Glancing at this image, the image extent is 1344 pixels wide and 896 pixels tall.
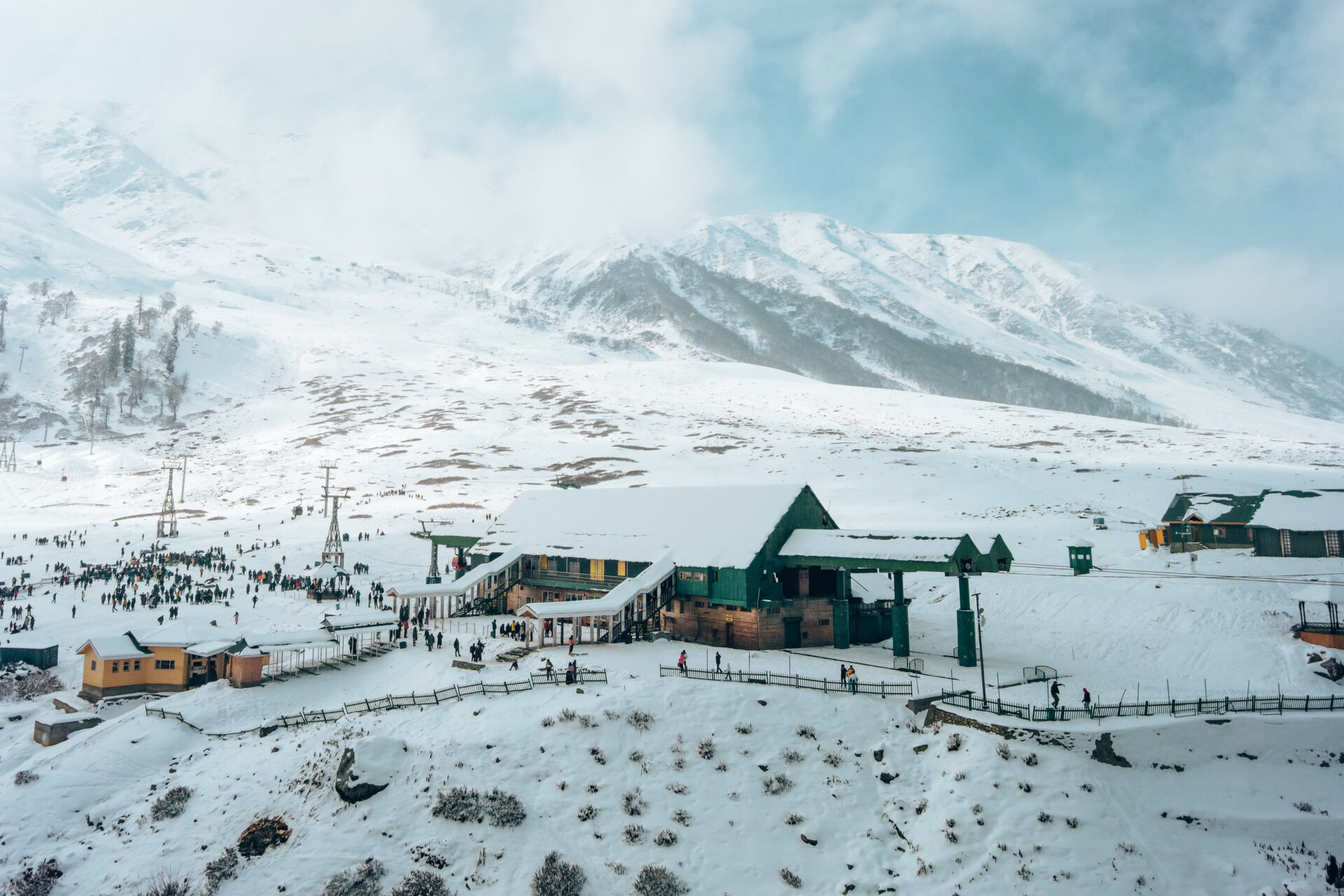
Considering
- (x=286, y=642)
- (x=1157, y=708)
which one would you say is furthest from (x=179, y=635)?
(x=1157, y=708)

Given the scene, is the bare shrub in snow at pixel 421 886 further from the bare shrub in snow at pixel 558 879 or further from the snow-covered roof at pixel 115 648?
the snow-covered roof at pixel 115 648

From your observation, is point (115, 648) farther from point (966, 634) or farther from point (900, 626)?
point (966, 634)

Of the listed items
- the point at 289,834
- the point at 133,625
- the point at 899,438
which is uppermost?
the point at 899,438

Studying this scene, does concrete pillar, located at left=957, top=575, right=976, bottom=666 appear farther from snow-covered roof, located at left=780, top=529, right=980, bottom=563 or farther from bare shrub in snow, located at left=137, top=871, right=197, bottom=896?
bare shrub in snow, located at left=137, top=871, right=197, bottom=896

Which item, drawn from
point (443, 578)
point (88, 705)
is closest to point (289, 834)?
point (88, 705)

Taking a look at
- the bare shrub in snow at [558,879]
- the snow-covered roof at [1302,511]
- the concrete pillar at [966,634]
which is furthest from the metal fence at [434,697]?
the snow-covered roof at [1302,511]

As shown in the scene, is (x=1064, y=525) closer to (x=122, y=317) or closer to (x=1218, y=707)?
(x=1218, y=707)
